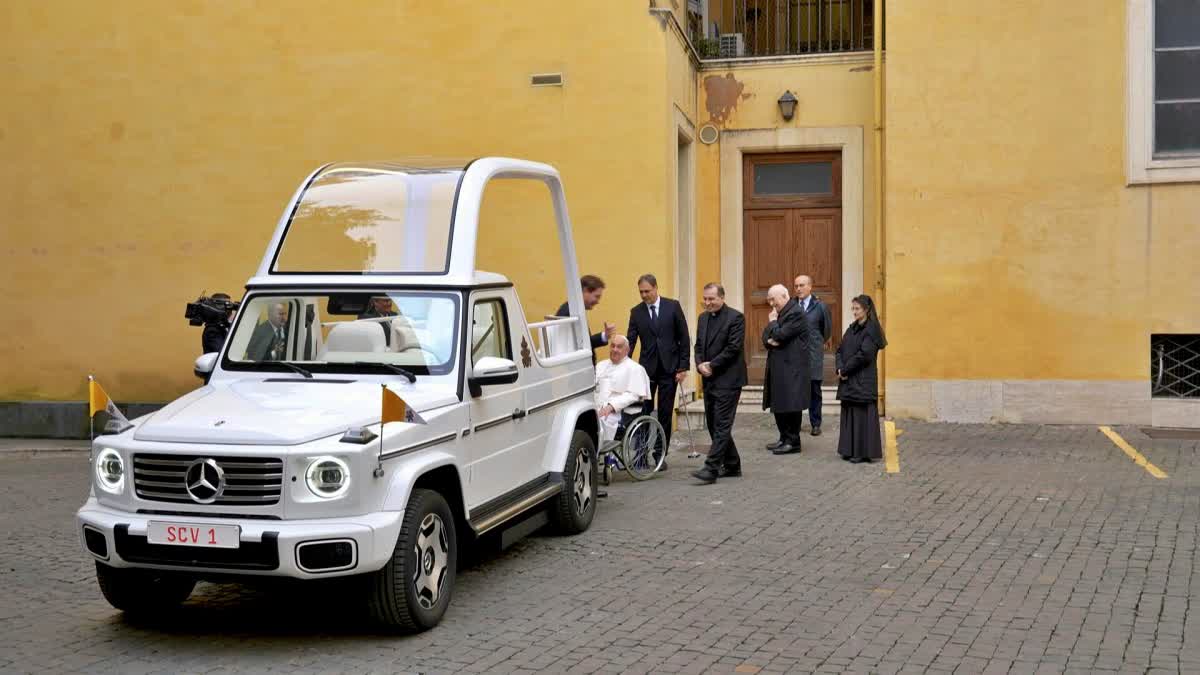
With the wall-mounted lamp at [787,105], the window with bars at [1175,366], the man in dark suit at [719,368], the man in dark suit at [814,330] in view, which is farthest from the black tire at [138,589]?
the window with bars at [1175,366]

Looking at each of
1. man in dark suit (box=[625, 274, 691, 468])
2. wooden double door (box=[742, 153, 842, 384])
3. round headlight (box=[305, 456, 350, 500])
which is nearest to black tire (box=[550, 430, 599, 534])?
man in dark suit (box=[625, 274, 691, 468])

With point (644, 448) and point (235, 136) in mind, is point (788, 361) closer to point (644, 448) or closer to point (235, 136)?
point (644, 448)

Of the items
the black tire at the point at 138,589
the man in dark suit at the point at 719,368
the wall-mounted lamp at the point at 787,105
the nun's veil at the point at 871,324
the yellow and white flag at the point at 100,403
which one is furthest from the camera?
the wall-mounted lamp at the point at 787,105

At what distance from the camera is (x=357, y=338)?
751 cm

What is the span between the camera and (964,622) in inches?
271

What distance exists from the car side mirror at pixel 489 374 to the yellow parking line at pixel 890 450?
5.71 metres

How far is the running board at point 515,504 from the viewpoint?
750cm

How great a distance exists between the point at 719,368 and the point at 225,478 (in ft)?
19.0

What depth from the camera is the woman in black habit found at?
12.6 metres

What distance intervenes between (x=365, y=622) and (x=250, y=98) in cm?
1049

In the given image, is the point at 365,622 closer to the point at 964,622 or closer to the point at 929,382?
the point at 964,622

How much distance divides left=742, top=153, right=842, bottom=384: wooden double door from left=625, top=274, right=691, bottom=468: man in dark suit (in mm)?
4719

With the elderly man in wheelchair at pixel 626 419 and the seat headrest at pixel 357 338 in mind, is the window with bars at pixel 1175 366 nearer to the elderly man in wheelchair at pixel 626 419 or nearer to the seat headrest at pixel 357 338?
the elderly man in wheelchair at pixel 626 419

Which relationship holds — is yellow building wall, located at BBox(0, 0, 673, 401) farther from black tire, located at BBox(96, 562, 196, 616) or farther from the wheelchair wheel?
black tire, located at BBox(96, 562, 196, 616)
